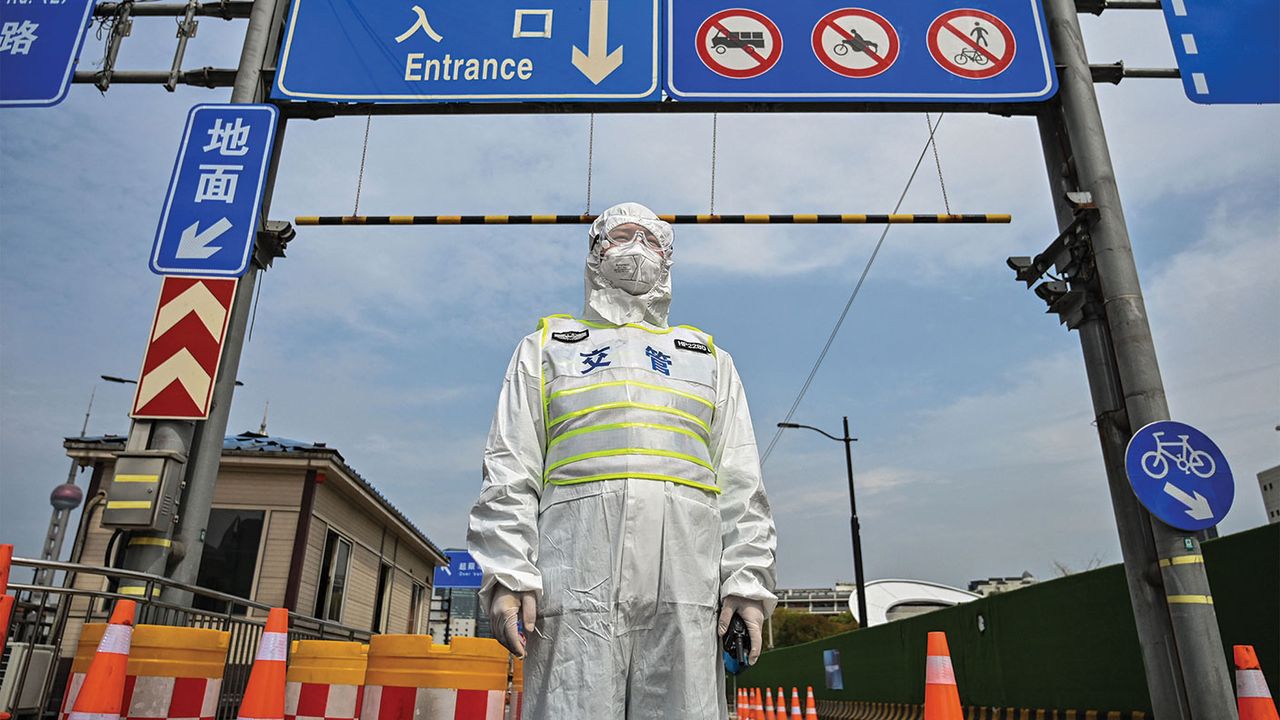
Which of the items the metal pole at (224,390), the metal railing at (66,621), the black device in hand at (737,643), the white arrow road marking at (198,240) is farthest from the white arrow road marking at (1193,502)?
the white arrow road marking at (198,240)

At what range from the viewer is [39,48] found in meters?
6.94

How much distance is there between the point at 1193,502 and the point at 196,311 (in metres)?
7.26

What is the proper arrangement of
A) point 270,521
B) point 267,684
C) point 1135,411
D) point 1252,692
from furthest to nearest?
point 270,521, point 1135,411, point 1252,692, point 267,684

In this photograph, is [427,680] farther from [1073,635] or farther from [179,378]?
[1073,635]

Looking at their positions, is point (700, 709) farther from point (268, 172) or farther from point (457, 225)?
point (268, 172)

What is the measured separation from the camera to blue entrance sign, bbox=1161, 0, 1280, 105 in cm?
640

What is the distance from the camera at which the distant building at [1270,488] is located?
17359mm

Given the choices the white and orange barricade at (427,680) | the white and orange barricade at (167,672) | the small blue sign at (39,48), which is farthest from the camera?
the small blue sign at (39,48)

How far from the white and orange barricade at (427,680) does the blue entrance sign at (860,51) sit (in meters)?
4.64

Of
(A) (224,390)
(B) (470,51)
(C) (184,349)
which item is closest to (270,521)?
(A) (224,390)

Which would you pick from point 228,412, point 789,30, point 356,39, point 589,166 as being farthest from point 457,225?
point 789,30

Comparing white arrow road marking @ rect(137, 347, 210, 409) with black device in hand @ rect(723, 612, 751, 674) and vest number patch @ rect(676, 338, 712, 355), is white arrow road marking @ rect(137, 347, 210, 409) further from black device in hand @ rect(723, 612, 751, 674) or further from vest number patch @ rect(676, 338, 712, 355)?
black device in hand @ rect(723, 612, 751, 674)

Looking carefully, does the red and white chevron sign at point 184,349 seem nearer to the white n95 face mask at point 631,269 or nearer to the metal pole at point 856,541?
the white n95 face mask at point 631,269

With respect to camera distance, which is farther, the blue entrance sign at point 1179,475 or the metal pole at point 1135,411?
the blue entrance sign at point 1179,475
